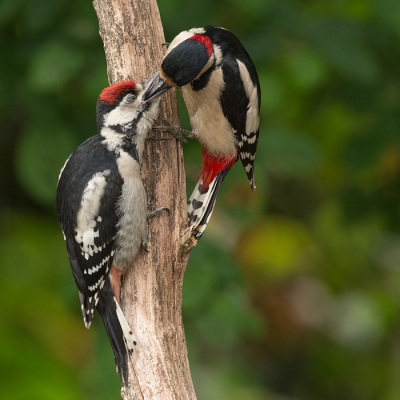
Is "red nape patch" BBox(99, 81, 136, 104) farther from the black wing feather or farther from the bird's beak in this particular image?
the black wing feather

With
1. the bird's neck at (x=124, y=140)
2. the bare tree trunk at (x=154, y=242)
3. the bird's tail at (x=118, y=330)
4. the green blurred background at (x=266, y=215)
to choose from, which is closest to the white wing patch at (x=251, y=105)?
the green blurred background at (x=266, y=215)

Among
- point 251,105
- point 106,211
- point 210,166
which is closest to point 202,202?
point 210,166

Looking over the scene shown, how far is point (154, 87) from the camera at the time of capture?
3205 mm

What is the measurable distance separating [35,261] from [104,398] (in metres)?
2.32

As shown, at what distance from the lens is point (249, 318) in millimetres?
3748

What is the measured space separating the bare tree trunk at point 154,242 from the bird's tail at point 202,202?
45 centimetres

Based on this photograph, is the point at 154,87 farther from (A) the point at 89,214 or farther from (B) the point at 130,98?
(A) the point at 89,214

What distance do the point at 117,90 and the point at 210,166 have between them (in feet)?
2.90

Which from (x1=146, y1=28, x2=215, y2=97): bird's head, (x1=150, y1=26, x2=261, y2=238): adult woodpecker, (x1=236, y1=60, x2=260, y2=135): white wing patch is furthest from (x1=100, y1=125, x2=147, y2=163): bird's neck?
(x1=236, y1=60, x2=260, y2=135): white wing patch

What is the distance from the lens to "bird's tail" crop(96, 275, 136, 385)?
3.01m

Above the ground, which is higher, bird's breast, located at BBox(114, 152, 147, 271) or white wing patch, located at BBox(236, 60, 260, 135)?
white wing patch, located at BBox(236, 60, 260, 135)

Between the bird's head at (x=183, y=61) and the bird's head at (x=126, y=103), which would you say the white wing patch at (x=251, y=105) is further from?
the bird's head at (x=126, y=103)

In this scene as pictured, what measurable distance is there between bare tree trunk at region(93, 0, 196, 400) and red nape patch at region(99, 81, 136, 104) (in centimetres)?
14

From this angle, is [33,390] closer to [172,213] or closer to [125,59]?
[172,213]
